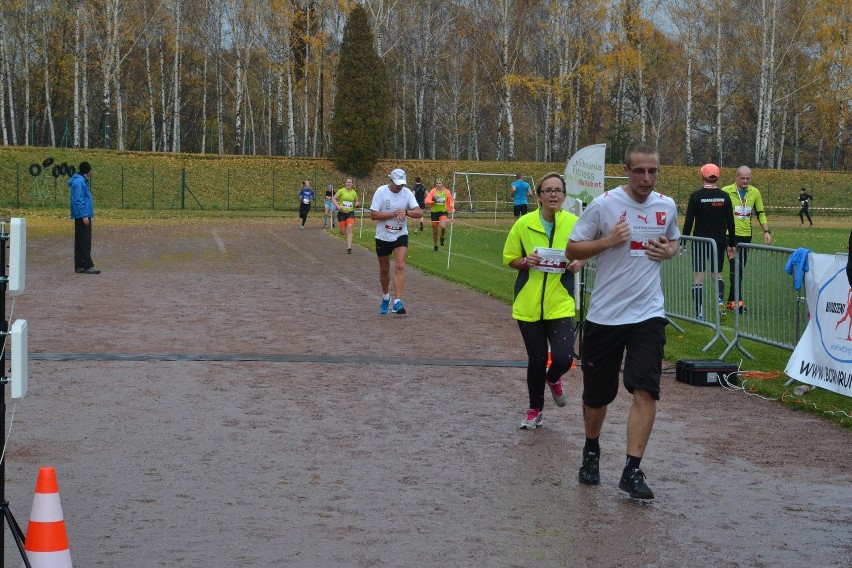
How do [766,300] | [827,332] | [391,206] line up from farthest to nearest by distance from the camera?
[391,206] → [766,300] → [827,332]

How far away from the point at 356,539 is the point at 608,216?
7.71 ft

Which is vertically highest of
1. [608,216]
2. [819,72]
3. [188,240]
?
[819,72]

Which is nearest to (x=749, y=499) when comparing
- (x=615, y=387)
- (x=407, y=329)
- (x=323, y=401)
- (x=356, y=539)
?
Answer: (x=615, y=387)

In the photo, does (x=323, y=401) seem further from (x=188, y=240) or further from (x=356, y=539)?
(x=188, y=240)

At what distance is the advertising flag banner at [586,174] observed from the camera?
13805 mm

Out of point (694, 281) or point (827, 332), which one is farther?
point (694, 281)

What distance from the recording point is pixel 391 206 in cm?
1502

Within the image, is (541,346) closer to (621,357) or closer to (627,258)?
(621,357)

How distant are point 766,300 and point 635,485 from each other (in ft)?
18.4

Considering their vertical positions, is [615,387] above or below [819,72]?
below

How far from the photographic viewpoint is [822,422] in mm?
9023

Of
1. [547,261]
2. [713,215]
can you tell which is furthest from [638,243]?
[713,215]

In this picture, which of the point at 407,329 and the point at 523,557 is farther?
the point at 407,329

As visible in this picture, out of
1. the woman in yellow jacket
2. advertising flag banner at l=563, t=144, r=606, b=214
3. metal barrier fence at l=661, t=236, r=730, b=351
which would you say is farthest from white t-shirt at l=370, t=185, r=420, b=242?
the woman in yellow jacket
